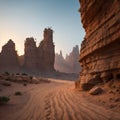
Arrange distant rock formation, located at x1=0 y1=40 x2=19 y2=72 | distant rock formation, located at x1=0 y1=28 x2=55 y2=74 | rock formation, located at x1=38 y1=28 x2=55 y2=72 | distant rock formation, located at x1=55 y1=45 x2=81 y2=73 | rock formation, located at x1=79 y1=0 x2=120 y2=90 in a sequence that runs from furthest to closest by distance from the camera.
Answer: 1. distant rock formation, located at x1=55 y1=45 x2=81 y2=73
2. rock formation, located at x1=38 y1=28 x2=55 y2=72
3. distant rock formation, located at x1=0 y1=28 x2=55 y2=74
4. distant rock formation, located at x1=0 y1=40 x2=19 y2=72
5. rock formation, located at x1=79 y1=0 x2=120 y2=90

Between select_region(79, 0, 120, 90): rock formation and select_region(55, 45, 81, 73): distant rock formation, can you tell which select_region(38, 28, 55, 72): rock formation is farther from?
select_region(79, 0, 120, 90): rock formation

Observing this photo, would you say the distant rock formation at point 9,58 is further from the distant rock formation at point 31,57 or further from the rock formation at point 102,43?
the rock formation at point 102,43

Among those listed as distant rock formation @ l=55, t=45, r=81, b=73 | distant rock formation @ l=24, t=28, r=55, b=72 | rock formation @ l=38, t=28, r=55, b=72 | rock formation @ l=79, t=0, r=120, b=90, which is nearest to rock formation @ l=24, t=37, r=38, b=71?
distant rock formation @ l=24, t=28, r=55, b=72

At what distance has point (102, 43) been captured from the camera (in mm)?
11266

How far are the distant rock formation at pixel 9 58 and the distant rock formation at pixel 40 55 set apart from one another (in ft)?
13.9

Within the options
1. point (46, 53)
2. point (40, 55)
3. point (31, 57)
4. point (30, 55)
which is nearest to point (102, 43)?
point (31, 57)

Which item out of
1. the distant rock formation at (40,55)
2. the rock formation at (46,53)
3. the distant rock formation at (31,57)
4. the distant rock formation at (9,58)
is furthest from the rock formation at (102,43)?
the rock formation at (46,53)

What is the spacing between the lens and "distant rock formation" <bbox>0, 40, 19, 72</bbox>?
66.5 metres

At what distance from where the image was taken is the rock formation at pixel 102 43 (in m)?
10.2

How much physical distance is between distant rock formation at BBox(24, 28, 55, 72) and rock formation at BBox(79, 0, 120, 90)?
57023mm

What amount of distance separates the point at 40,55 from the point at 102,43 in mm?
63081

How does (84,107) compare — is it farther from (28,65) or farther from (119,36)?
(28,65)

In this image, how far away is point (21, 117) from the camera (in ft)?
25.5

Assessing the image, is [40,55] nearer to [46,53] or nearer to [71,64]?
[46,53]
